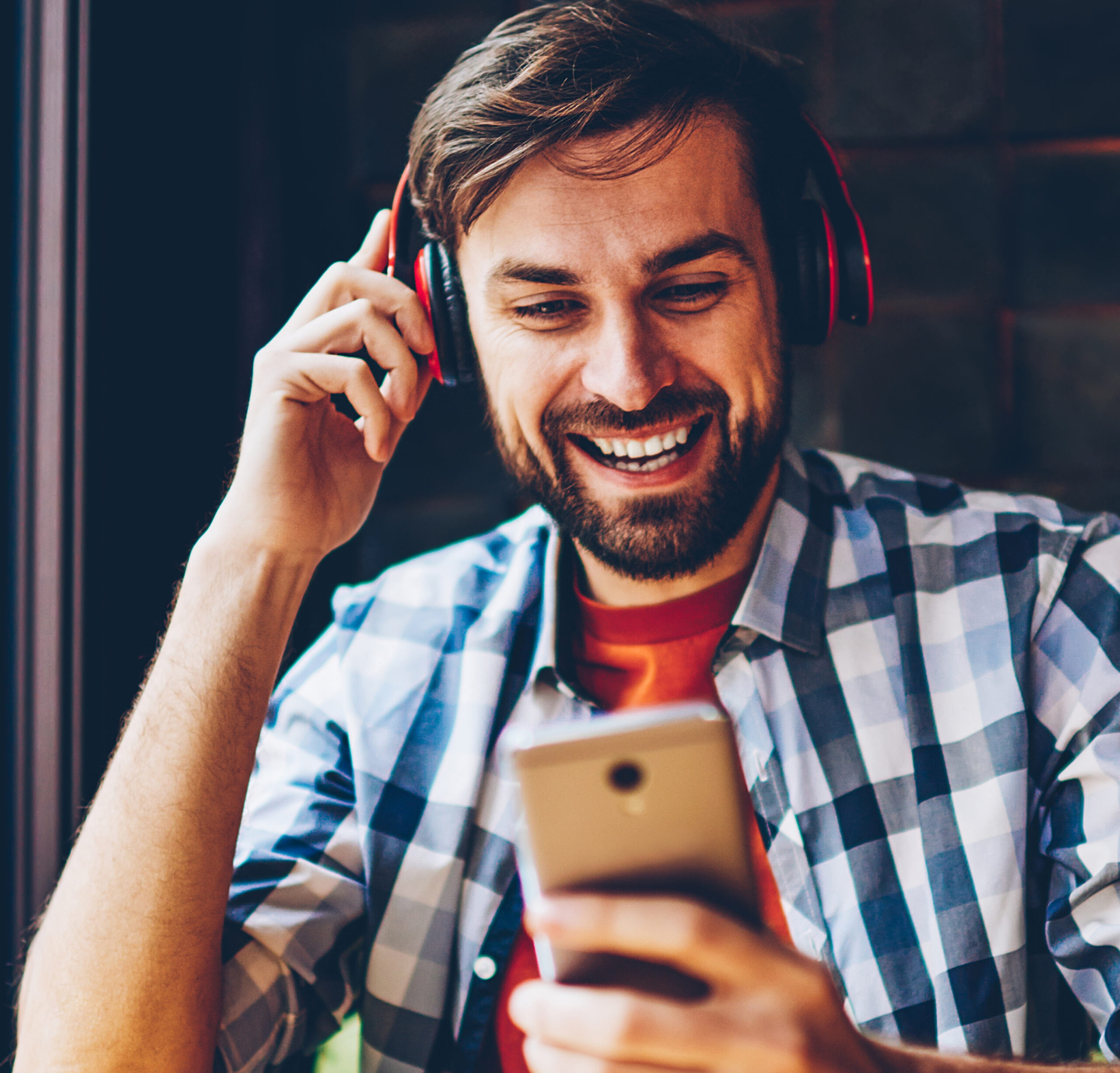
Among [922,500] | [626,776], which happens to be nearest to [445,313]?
[922,500]

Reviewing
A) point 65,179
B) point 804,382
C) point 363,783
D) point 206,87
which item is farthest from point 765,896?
point 206,87

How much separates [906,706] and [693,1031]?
70 centimetres

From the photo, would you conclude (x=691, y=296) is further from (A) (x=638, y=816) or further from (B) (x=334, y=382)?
(A) (x=638, y=816)

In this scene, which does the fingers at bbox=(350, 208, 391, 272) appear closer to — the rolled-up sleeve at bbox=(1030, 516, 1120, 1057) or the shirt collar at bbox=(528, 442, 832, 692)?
the shirt collar at bbox=(528, 442, 832, 692)

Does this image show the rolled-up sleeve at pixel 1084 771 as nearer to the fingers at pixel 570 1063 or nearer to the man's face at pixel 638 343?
the man's face at pixel 638 343

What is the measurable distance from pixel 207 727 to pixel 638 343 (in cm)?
65

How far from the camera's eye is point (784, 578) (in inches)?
43.2

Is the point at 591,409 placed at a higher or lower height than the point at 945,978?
higher

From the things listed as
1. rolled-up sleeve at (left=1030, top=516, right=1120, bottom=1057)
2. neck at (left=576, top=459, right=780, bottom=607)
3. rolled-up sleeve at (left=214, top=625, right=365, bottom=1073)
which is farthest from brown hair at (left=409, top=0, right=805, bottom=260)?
rolled-up sleeve at (left=214, top=625, right=365, bottom=1073)

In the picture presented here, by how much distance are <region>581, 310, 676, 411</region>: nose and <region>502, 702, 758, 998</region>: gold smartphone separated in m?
0.68

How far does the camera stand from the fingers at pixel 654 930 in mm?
389

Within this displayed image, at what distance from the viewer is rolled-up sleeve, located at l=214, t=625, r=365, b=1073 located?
96 centimetres

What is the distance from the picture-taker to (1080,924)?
2.82ft

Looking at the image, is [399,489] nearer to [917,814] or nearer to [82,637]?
[82,637]
